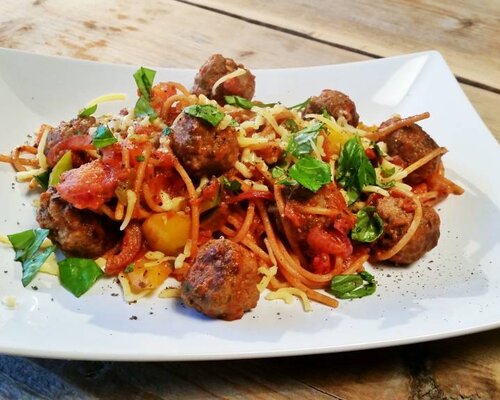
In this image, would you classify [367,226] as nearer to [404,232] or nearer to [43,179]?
[404,232]

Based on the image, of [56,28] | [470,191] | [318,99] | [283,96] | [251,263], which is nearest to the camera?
[251,263]

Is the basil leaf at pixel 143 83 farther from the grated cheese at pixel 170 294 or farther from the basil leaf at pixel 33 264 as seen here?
the grated cheese at pixel 170 294

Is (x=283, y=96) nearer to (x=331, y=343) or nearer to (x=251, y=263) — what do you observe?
(x=251, y=263)

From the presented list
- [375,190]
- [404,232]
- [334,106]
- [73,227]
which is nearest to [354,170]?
[375,190]

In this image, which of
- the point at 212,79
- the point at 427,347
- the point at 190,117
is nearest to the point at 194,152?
the point at 190,117

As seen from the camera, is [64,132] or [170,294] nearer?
[170,294]

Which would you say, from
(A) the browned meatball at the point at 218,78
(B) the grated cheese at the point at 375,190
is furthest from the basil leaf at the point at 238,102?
(B) the grated cheese at the point at 375,190

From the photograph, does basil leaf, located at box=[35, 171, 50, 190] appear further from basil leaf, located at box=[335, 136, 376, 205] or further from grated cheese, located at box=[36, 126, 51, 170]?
basil leaf, located at box=[335, 136, 376, 205]
